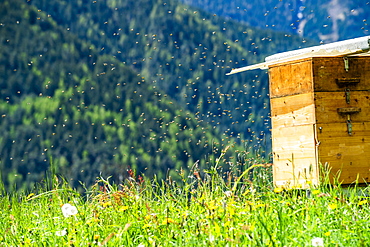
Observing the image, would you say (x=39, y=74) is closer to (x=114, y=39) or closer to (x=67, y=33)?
(x=67, y=33)

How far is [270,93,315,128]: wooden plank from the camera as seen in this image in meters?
4.73

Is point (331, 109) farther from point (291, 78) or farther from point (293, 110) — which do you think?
point (291, 78)

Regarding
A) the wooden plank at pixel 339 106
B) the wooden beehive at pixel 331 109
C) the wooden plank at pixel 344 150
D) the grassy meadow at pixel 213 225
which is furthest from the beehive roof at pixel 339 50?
the grassy meadow at pixel 213 225

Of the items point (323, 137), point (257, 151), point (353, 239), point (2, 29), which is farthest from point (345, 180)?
point (2, 29)

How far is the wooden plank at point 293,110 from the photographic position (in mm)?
4730

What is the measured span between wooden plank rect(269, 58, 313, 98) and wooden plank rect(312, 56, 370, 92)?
80 millimetres

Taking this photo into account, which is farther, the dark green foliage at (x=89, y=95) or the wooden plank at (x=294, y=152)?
the dark green foliage at (x=89, y=95)

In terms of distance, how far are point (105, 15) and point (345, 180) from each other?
4128cm

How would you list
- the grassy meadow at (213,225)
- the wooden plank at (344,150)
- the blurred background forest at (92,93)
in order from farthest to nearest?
1. the blurred background forest at (92,93)
2. the wooden plank at (344,150)
3. the grassy meadow at (213,225)

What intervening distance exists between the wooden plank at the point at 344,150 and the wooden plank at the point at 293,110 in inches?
7.2

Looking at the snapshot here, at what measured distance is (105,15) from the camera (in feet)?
143

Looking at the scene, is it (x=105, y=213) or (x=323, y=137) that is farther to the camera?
(x=323, y=137)

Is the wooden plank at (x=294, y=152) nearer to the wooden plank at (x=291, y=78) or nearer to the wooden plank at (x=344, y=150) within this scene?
the wooden plank at (x=344, y=150)

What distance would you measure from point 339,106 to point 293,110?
452mm
